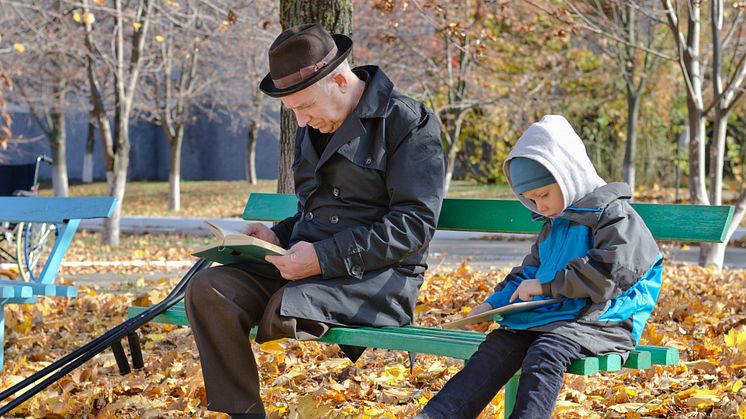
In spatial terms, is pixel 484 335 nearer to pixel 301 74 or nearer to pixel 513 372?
pixel 513 372

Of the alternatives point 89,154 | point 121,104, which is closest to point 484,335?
point 121,104

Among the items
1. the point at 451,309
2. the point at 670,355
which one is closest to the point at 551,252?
the point at 670,355

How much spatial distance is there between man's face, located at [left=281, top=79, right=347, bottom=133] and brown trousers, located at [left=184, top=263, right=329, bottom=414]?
648 millimetres

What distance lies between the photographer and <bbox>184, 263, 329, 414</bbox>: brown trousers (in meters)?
3.38

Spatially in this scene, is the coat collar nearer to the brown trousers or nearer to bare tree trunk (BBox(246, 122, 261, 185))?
the brown trousers

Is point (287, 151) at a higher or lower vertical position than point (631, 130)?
lower

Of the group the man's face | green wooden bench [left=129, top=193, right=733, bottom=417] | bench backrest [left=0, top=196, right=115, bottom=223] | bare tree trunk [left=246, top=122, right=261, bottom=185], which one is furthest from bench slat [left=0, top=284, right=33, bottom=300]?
bare tree trunk [left=246, top=122, right=261, bottom=185]

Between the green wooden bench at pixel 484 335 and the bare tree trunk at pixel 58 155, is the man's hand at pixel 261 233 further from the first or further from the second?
the bare tree trunk at pixel 58 155

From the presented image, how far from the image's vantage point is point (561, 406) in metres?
3.62

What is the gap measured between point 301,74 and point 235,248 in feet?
2.16

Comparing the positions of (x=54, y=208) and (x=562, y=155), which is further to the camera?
(x=54, y=208)

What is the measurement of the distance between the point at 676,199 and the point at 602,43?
463cm

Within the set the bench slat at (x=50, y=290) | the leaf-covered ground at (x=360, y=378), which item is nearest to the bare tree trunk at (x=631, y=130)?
the leaf-covered ground at (x=360, y=378)

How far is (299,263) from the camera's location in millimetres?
3447
